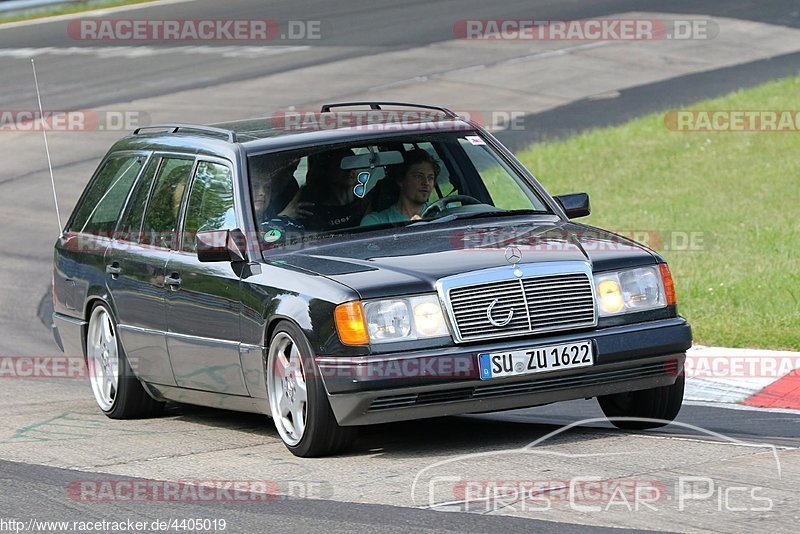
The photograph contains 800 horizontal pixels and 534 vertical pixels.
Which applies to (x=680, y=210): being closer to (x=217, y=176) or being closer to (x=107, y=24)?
(x=217, y=176)

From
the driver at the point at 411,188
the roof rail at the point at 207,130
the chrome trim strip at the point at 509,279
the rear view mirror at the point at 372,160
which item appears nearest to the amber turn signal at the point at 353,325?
the chrome trim strip at the point at 509,279

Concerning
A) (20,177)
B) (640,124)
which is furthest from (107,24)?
(640,124)

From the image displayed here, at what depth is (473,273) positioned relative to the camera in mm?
7543

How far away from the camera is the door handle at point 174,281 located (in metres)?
8.84

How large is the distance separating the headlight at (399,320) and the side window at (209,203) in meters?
1.42

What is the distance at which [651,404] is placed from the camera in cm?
826

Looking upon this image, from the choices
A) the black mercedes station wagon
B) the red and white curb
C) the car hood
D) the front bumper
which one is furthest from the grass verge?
the front bumper

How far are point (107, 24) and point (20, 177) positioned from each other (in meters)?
12.2

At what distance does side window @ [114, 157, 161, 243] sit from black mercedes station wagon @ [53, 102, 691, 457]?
0.06 feet

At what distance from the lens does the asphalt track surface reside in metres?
6.65

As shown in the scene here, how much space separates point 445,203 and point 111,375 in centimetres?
247

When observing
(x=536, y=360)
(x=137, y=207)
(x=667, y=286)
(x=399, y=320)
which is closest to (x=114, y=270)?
(x=137, y=207)

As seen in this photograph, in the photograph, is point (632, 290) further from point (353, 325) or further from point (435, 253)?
point (353, 325)

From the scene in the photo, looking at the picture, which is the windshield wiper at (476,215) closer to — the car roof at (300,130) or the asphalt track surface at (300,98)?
the car roof at (300,130)
